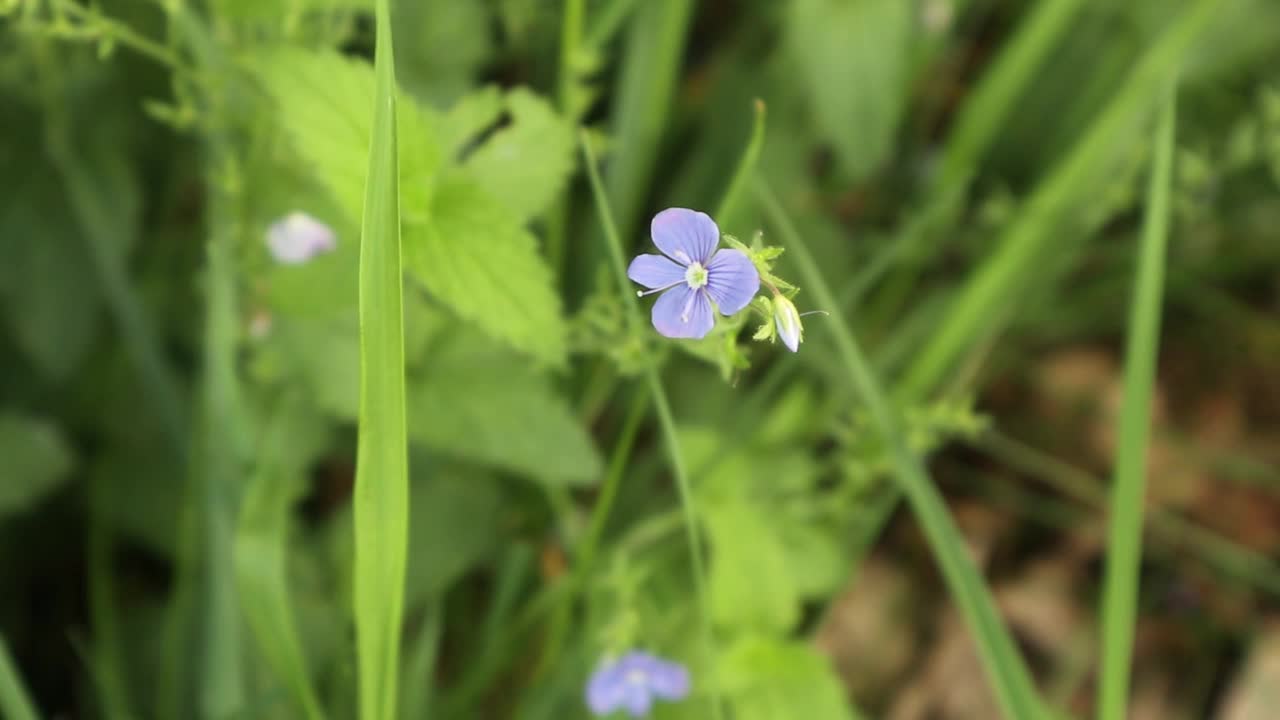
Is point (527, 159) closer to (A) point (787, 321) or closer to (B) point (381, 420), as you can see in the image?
(B) point (381, 420)

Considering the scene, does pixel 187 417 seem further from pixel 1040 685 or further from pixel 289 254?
pixel 1040 685

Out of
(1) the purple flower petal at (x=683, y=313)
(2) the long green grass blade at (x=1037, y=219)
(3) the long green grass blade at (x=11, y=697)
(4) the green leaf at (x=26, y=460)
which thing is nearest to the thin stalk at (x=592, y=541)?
(1) the purple flower petal at (x=683, y=313)

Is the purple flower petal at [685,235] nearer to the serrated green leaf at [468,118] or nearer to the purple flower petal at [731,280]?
the purple flower petal at [731,280]

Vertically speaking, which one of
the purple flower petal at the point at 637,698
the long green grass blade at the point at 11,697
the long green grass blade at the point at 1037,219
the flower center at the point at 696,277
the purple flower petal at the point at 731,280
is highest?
the long green grass blade at the point at 1037,219

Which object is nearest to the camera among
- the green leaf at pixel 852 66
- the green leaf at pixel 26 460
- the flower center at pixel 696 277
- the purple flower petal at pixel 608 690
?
the flower center at pixel 696 277

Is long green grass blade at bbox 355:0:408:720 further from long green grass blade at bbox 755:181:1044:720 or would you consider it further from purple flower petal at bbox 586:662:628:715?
long green grass blade at bbox 755:181:1044:720

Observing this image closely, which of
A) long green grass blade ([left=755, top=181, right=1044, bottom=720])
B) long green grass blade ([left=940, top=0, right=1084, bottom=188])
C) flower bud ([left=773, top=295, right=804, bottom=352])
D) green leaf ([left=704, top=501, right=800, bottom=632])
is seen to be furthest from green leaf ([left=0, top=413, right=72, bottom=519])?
long green grass blade ([left=940, top=0, right=1084, bottom=188])

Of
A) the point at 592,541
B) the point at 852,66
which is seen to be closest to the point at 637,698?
the point at 592,541
